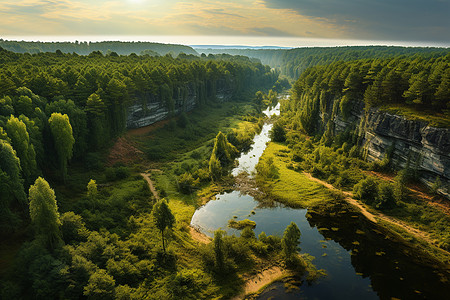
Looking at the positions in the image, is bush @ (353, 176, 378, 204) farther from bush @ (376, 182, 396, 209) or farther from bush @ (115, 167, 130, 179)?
bush @ (115, 167, 130, 179)

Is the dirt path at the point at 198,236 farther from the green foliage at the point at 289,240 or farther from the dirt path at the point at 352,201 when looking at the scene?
the dirt path at the point at 352,201

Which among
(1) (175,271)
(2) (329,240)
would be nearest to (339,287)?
(2) (329,240)

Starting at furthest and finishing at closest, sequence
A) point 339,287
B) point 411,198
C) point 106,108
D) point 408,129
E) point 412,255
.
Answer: point 106,108, point 408,129, point 411,198, point 412,255, point 339,287

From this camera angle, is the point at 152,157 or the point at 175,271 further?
the point at 152,157

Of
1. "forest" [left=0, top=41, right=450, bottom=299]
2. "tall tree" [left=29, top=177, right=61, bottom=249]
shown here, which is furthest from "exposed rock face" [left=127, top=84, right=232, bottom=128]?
A: "tall tree" [left=29, top=177, right=61, bottom=249]

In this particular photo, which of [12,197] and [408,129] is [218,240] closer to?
[12,197]

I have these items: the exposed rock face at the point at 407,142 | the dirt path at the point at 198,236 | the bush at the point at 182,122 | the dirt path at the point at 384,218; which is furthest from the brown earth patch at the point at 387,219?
the bush at the point at 182,122
